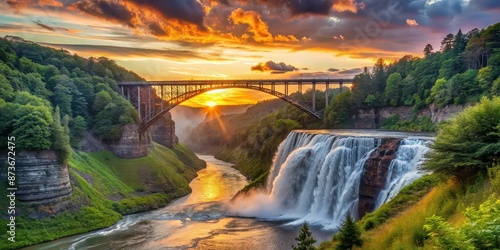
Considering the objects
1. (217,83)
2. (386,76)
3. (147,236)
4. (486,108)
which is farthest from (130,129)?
(486,108)

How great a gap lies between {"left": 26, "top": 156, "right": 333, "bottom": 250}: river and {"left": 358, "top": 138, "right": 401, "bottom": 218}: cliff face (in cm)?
358

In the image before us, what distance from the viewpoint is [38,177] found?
108ft

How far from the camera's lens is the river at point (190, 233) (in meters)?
28.5

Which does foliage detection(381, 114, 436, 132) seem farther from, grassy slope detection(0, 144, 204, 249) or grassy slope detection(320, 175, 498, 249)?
grassy slope detection(320, 175, 498, 249)

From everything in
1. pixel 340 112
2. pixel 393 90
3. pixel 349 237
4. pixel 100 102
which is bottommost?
pixel 349 237

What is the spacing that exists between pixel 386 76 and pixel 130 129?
140 feet

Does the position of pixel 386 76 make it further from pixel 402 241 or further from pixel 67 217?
pixel 402 241

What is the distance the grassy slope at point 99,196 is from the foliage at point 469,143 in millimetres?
29738

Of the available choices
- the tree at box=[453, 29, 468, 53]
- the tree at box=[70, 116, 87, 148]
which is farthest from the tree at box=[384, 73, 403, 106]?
the tree at box=[70, 116, 87, 148]

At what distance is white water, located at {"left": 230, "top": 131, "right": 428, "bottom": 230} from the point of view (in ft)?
92.8

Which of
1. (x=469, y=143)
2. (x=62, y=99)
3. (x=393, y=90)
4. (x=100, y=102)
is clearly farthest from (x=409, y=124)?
(x=62, y=99)

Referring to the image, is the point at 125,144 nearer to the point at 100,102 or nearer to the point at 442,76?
the point at 100,102

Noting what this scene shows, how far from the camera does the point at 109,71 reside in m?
72.0

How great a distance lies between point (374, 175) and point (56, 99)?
42414 mm
